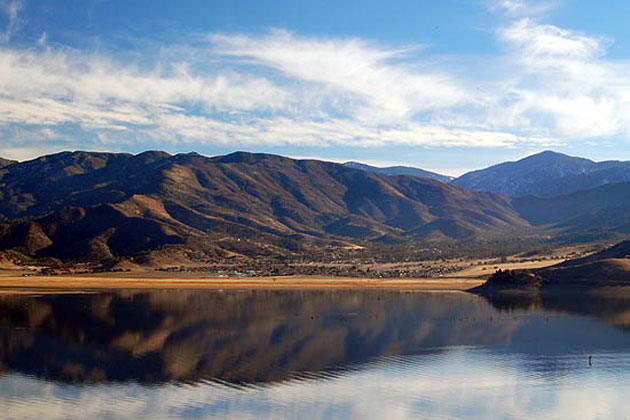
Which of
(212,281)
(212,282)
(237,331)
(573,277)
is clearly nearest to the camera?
(237,331)

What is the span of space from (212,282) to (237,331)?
232 feet

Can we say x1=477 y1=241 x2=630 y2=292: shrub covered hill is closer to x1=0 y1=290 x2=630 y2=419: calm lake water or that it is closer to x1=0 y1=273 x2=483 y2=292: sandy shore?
x1=0 y1=273 x2=483 y2=292: sandy shore

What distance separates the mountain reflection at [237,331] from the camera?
57.5 m

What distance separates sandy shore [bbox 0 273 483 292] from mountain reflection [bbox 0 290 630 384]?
1844cm

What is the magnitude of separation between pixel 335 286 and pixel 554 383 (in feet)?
291

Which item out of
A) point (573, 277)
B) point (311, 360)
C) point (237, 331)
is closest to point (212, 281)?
point (573, 277)

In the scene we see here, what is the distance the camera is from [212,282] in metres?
146

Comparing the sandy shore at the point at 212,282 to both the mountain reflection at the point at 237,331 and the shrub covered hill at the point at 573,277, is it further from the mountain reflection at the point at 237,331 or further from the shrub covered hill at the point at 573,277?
the mountain reflection at the point at 237,331

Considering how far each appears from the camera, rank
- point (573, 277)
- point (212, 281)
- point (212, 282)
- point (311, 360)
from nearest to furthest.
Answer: point (311, 360) → point (573, 277) → point (212, 282) → point (212, 281)

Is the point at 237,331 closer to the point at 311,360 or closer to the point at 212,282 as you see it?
the point at 311,360

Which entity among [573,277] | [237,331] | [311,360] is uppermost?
[573,277]

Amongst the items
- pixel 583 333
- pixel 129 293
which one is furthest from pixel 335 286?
pixel 583 333

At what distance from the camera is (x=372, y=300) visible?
112812 millimetres

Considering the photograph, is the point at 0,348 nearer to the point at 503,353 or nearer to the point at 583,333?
the point at 503,353
